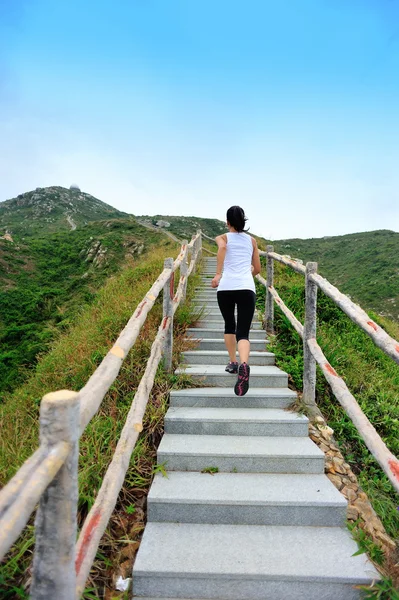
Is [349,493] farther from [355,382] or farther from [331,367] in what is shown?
[355,382]

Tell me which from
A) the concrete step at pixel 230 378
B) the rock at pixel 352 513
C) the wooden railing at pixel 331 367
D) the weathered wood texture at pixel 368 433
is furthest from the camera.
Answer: the concrete step at pixel 230 378

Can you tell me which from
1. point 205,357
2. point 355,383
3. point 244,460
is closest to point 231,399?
point 244,460

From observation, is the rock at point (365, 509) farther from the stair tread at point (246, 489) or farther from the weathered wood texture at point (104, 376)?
the weathered wood texture at point (104, 376)

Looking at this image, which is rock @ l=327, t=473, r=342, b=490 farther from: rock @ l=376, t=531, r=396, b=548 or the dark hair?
the dark hair

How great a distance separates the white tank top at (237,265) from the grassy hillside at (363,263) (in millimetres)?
20670

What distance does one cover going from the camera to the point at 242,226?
3713mm

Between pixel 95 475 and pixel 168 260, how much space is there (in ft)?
7.76

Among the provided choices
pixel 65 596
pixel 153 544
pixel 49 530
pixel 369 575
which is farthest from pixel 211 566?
pixel 49 530

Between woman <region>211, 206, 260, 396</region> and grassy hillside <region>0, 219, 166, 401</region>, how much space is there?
459cm

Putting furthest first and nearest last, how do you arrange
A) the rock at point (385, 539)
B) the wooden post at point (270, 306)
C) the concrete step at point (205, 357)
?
the wooden post at point (270, 306)
the concrete step at point (205, 357)
the rock at point (385, 539)

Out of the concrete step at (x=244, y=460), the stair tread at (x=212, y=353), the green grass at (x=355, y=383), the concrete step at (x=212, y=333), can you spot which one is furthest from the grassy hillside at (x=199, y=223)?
the concrete step at (x=244, y=460)

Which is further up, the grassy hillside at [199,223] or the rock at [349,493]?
the grassy hillside at [199,223]

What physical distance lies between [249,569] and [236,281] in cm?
225

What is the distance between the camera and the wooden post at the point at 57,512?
1.19 m
